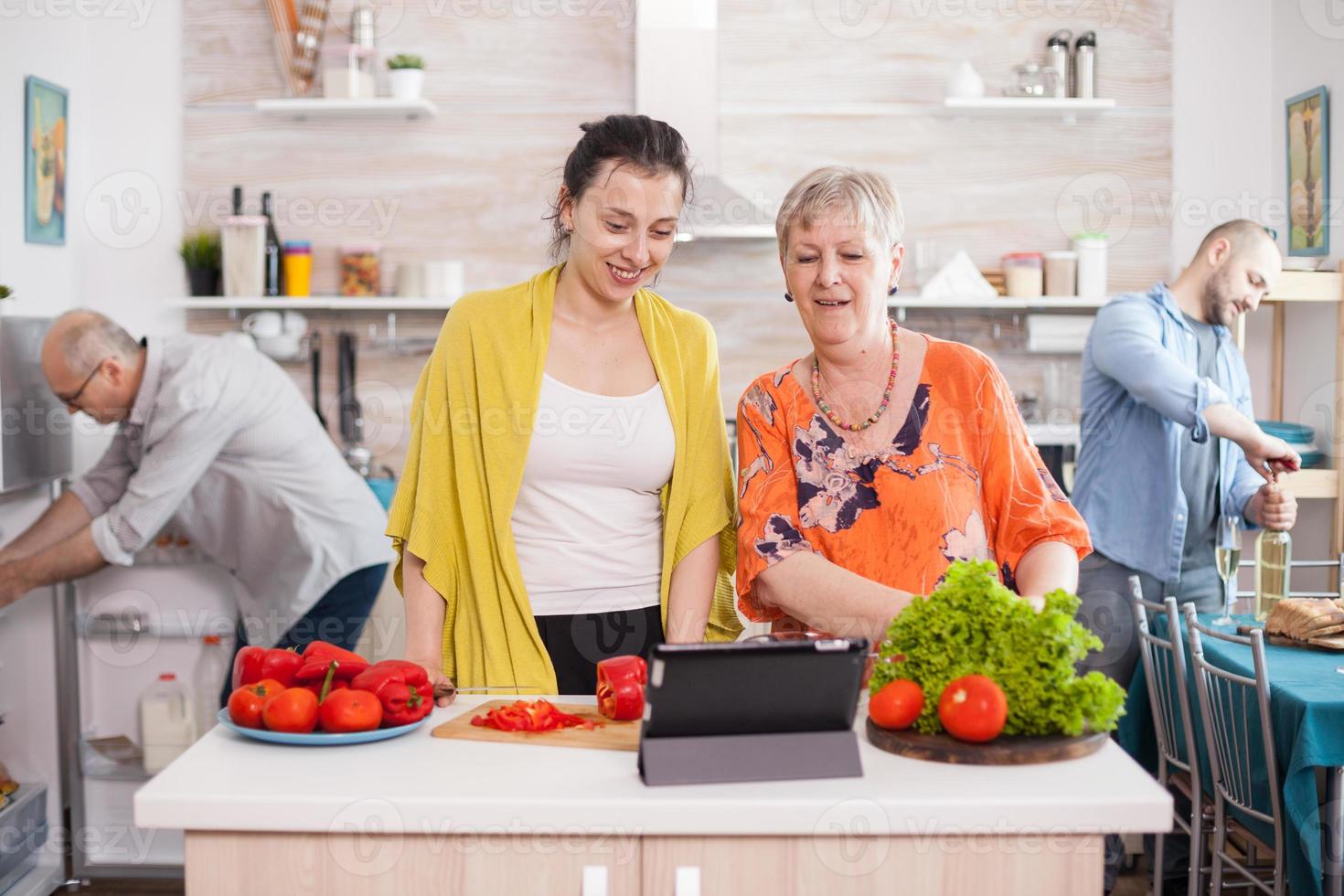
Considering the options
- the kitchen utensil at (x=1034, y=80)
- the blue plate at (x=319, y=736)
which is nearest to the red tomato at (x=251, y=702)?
the blue plate at (x=319, y=736)

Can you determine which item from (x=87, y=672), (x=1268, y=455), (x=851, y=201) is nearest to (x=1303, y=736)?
(x=1268, y=455)

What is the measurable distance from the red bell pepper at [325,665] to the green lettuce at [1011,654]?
0.59 m

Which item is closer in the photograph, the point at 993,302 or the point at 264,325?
the point at 993,302

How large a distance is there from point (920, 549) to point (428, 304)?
2611 mm

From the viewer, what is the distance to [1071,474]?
12.2ft

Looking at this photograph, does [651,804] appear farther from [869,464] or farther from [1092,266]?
[1092,266]

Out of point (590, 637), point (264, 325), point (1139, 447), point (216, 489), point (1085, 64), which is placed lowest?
point (590, 637)

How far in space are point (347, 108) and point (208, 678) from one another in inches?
70.7

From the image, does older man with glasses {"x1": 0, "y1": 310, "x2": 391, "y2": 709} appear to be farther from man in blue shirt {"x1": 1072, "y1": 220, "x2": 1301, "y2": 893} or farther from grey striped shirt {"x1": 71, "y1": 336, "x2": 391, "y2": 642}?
man in blue shirt {"x1": 1072, "y1": 220, "x2": 1301, "y2": 893}

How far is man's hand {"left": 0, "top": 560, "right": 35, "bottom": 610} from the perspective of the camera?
9.41 feet

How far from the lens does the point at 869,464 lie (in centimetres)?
158

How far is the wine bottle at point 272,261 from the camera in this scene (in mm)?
3908

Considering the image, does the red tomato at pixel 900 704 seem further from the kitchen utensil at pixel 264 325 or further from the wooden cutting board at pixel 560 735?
the kitchen utensil at pixel 264 325

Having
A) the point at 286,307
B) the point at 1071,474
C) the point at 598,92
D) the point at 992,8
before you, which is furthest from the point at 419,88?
the point at 1071,474
